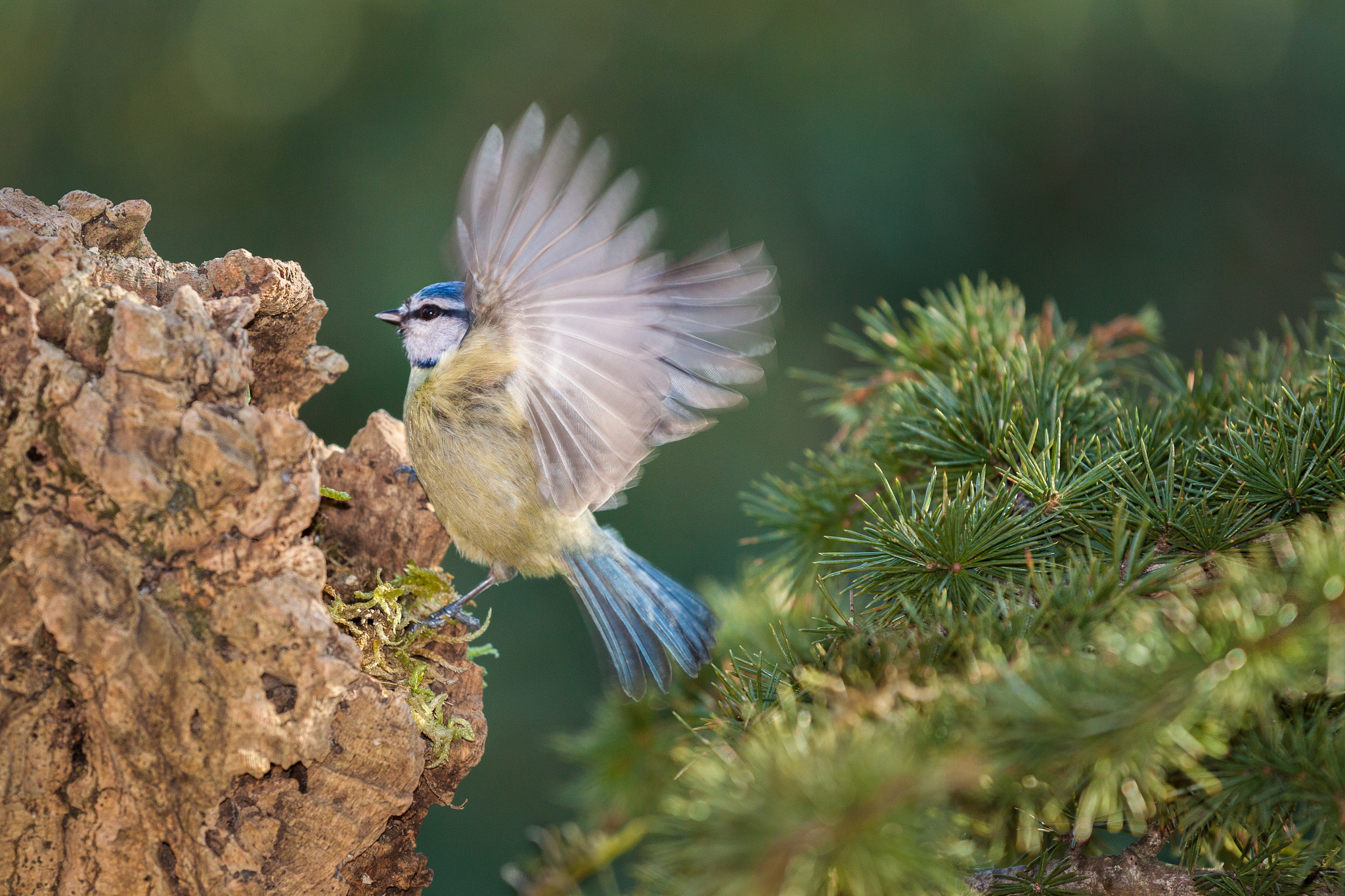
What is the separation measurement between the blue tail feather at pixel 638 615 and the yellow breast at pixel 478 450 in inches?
5.6

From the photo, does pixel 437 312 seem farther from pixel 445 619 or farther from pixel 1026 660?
pixel 1026 660

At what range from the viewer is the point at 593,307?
1314 millimetres

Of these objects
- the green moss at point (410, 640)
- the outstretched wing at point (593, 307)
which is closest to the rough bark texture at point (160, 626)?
the green moss at point (410, 640)

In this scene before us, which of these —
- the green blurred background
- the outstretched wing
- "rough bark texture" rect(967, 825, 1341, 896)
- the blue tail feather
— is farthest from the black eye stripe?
"rough bark texture" rect(967, 825, 1341, 896)

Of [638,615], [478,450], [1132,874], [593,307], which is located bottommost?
[1132,874]

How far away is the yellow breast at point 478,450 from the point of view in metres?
1.49

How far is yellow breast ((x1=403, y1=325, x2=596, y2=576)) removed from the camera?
1.49 m

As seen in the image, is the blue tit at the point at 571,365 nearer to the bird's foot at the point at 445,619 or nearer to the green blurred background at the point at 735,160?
the bird's foot at the point at 445,619

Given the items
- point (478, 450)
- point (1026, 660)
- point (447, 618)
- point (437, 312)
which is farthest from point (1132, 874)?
point (437, 312)

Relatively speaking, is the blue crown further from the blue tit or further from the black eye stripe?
the blue tit

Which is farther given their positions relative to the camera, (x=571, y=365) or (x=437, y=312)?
(x=437, y=312)

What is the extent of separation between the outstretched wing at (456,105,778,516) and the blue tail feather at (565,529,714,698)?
285 mm

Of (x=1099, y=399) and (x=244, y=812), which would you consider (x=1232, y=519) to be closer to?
(x=1099, y=399)

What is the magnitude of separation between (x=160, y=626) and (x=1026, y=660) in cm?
71
